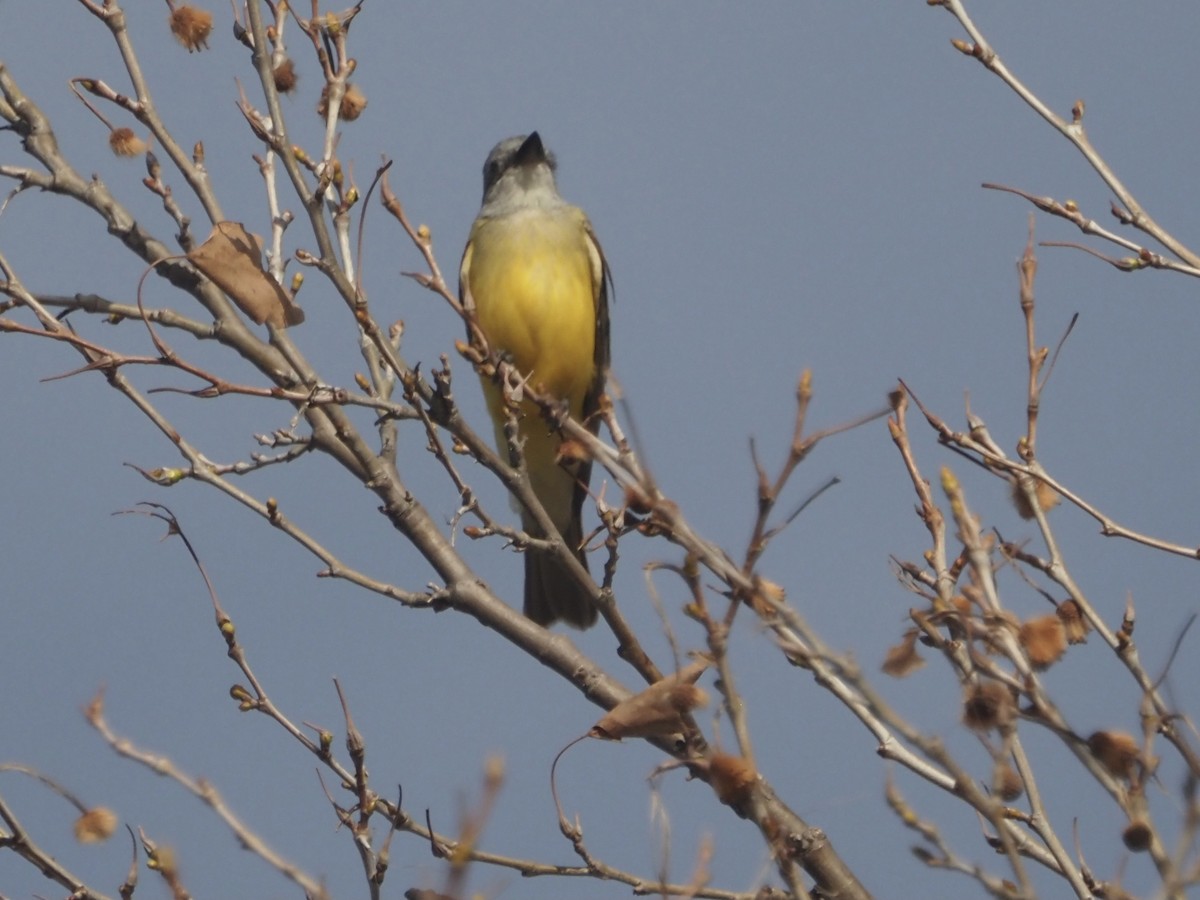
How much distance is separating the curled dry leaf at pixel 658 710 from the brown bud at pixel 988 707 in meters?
0.81

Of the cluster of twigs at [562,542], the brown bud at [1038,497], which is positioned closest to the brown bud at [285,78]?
the cluster of twigs at [562,542]

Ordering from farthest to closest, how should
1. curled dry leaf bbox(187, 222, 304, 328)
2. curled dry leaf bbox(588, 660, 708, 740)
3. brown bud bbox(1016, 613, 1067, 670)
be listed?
curled dry leaf bbox(187, 222, 304, 328)
curled dry leaf bbox(588, 660, 708, 740)
brown bud bbox(1016, 613, 1067, 670)

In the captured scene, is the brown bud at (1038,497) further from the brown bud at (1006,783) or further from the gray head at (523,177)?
the gray head at (523,177)

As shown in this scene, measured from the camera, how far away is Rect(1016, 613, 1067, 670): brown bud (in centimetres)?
361

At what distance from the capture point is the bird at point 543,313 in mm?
8766

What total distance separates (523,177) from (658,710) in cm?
614

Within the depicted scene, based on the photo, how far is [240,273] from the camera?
194 inches

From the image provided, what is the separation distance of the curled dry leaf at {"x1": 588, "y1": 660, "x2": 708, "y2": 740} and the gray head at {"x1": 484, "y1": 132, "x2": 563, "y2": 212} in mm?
5752

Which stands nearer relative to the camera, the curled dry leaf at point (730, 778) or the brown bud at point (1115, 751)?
the brown bud at point (1115, 751)

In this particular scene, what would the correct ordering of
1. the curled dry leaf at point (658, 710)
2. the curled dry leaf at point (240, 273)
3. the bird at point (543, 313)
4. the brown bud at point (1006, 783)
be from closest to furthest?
the brown bud at point (1006, 783) < the curled dry leaf at point (658, 710) < the curled dry leaf at point (240, 273) < the bird at point (543, 313)

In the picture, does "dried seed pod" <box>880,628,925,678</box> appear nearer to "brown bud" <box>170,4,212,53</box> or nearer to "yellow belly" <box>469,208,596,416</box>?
"brown bud" <box>170,4,212,53</box>

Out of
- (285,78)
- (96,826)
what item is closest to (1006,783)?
(96,826)

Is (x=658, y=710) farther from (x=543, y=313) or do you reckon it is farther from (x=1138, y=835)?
(x=543, y=313)

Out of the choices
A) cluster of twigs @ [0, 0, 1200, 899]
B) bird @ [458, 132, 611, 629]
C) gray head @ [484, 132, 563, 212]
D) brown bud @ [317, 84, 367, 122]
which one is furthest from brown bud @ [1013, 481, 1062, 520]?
gray head @ [484, 132, 563, 212]
